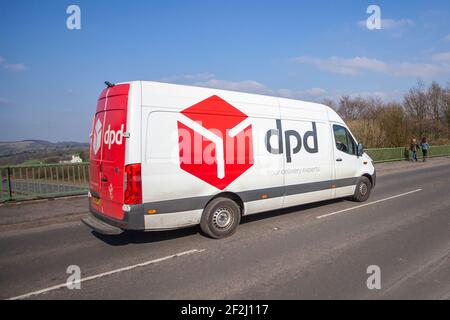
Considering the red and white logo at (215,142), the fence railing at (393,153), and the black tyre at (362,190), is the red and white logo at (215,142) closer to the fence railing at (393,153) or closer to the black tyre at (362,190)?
the black tyre at (362,190)

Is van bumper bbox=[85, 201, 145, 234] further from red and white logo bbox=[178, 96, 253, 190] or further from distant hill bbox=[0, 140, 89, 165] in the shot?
distant hill bbox=[0, 140, 89, 165]

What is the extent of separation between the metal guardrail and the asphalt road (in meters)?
3.07

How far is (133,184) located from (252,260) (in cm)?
210

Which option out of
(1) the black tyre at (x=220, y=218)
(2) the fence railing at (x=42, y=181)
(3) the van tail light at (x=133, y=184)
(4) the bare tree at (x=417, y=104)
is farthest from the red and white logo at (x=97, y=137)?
(4) the bare tree at (x=417, y=104)

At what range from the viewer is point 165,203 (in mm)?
4844

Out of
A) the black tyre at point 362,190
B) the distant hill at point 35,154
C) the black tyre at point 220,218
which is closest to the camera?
the black tyre at point 220,218

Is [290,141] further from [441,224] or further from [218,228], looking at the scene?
[441,224]

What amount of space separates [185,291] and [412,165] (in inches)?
844

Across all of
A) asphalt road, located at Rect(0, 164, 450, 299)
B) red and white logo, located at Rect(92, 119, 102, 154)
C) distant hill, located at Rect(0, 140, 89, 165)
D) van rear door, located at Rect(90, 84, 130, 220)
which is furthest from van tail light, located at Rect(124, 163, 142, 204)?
distant hill, located at Rect(0, 140, 89, 165)

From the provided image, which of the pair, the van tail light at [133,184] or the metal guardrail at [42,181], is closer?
the van tail light at [133,184]

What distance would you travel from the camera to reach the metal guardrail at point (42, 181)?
8.80 metres

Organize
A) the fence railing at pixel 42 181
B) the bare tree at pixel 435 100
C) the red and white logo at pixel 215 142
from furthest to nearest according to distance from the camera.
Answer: the bare tree at pixel 435 100, the fence railing at pixel 42 181, the red and white logo at pixel 215 142

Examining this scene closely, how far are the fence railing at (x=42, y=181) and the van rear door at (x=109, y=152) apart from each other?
4.72 meters
